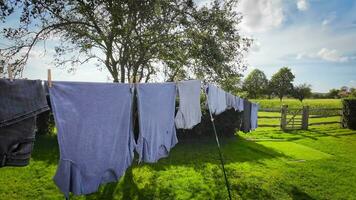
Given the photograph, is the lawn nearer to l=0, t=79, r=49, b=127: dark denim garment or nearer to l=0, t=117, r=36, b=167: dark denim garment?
l=0, t=117, r=36, b=167: dark denim garment

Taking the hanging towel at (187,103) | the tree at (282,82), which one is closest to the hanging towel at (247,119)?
the hanging towel at (187,103)

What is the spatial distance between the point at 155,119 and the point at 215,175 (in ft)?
12.1

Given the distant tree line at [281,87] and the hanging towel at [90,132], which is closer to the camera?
the hanging towel at [90,132]

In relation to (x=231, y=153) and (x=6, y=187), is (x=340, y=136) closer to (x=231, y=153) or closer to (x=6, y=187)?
(x=231, y=153)

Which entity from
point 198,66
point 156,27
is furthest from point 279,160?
point 156,27

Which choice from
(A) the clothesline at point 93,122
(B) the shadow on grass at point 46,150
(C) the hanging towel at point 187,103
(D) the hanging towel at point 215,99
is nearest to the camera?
(A) the clothesline at point 93,122

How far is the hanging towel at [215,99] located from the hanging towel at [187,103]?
0.34m

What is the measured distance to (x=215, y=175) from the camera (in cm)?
807

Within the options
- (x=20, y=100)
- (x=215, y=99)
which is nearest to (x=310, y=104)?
(x=215, y=99)

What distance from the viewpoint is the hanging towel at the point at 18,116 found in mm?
3238

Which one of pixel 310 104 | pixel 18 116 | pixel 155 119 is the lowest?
pixel 310 104

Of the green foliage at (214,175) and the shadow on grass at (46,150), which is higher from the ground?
the shadow on grass at (46,150)

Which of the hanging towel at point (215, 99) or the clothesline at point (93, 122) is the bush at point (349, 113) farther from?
the clothesline at point (93, 122)

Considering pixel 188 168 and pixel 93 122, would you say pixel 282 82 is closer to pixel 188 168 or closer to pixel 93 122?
pixel 188 168
